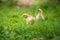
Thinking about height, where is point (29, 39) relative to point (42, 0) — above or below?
below

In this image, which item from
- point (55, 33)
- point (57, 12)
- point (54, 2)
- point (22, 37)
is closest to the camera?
point (22, 37)

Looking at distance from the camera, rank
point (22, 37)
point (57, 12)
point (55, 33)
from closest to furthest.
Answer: point (22, 37), point (55, 33), point (57, 12)

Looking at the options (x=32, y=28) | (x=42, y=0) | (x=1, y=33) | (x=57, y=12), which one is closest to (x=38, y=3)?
(x=42, y=0)

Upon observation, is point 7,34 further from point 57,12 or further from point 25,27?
point 57,12

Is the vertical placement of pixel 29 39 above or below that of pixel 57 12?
below

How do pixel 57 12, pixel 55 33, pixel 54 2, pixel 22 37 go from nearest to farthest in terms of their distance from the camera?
pixel 22 37
pixel 55 33
pixel 57 12
pixel 54 2

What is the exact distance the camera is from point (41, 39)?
6469 mm

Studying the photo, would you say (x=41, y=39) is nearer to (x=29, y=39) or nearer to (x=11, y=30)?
(x=29, y=39)

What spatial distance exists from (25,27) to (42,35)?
77 centimetres

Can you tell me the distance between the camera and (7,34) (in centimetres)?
652

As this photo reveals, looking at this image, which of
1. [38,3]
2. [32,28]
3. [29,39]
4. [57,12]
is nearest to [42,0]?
[38,3]

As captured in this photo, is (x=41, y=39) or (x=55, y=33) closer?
(x=41, y=39)

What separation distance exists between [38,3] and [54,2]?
2.44 ft

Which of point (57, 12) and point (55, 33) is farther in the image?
point (57, 12)
